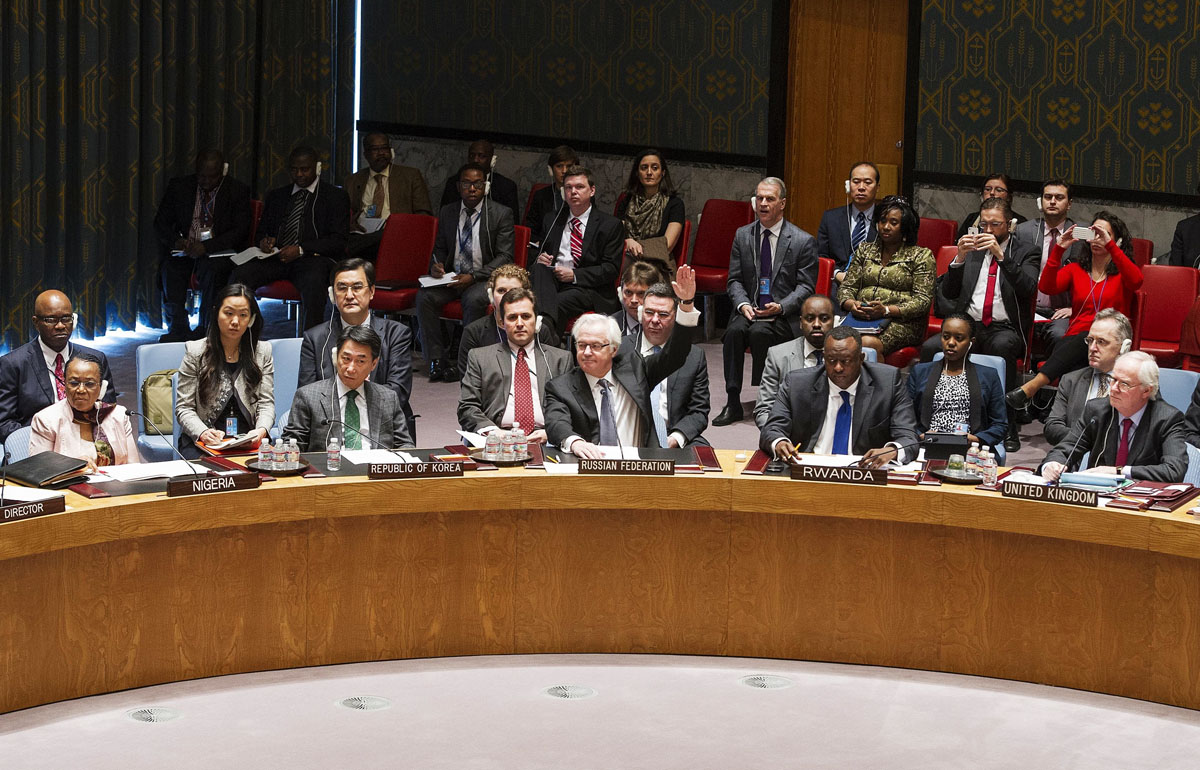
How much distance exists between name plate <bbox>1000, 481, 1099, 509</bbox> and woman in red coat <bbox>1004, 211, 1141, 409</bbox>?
2.81 meters

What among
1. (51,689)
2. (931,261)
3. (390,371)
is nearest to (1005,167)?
(931,261)

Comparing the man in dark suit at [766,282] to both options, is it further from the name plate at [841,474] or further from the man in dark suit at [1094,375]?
the name plate at [841,474]

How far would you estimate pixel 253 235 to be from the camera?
976 centimetres

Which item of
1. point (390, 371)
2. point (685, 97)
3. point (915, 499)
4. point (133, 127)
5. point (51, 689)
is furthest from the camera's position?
point (685, 97)

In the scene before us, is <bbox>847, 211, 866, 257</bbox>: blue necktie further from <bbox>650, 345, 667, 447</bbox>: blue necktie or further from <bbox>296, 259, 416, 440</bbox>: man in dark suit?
<bbox>296, 259, 416, 440</bbox>: man in dark suit

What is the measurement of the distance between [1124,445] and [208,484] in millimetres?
3005

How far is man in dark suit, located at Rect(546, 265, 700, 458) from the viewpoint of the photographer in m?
5.42

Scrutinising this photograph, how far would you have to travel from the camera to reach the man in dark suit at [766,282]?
7934 millimetres

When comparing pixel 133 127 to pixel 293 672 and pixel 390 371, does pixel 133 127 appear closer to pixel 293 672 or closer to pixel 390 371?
pixel 390 371

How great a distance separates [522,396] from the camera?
5812 millimetres

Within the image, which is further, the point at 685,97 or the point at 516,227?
the point at 685,97

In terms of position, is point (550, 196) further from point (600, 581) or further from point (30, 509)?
point (30, 509)

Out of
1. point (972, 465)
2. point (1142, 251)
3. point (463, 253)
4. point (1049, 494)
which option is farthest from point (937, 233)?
point (1049, 494)

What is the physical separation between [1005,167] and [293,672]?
6.04 meters
